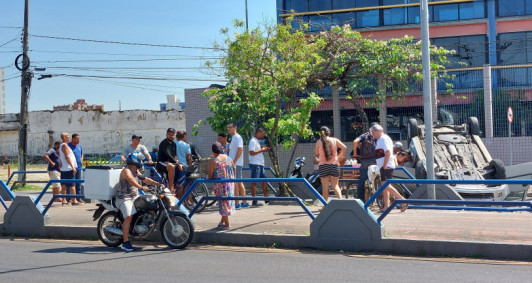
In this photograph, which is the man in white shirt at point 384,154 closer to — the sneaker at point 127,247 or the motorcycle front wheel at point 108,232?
the sneaker at point 127,247

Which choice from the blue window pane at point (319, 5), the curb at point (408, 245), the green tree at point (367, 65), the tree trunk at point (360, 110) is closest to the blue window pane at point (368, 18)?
the blue window pane at point (319, 5)

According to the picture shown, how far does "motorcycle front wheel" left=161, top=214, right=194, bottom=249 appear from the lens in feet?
32.1

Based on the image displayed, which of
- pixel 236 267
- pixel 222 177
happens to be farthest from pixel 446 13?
pixel 236 267

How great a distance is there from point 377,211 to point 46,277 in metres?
6.19

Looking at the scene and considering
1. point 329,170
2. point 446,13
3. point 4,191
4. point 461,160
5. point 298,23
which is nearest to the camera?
point 329,170

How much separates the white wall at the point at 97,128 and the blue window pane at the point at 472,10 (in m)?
25.1

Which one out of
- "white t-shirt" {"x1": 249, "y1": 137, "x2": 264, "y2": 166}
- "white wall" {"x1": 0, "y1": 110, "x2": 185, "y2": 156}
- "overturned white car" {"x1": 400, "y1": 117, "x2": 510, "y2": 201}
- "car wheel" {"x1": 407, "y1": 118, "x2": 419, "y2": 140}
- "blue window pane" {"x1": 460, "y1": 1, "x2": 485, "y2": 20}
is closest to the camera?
"white t-shirt" {"x1": 249, "y1": 137, "x2": 264, "y2": 166}

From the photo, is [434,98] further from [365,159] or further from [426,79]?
[365,159]

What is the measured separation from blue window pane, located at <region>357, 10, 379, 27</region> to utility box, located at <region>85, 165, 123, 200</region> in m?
23.9

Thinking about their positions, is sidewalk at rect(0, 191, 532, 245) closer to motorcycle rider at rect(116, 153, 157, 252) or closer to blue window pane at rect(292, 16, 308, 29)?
motorcycle rider at rect(116, 153, 157, 252)

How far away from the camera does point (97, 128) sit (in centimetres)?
4841

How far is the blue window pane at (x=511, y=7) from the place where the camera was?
31.0 m

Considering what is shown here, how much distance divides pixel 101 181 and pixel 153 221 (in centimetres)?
108

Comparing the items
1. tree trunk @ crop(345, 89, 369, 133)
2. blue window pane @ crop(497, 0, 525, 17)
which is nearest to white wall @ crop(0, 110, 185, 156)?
blue window pane @ crop(497, 0, 525, 17)
